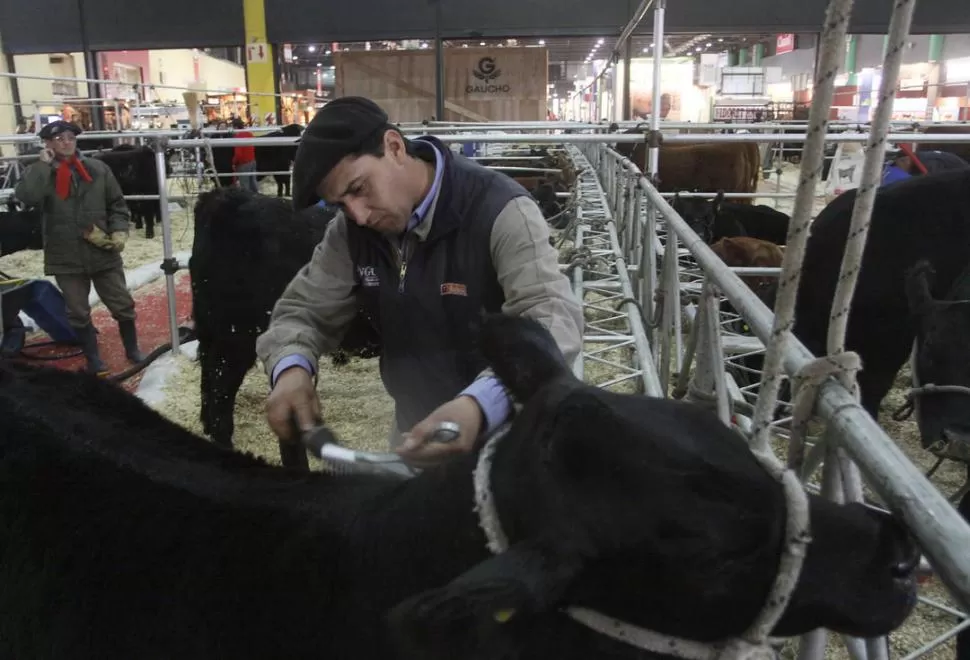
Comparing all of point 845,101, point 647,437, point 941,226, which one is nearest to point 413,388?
point 647,437

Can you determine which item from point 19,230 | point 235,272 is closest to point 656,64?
point 235,272

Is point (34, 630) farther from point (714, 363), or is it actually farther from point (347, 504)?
point (714, 363)

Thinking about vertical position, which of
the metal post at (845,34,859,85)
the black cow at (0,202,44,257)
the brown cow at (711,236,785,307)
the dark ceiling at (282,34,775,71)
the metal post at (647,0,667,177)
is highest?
the dark ceiling at (282,34,775,71)

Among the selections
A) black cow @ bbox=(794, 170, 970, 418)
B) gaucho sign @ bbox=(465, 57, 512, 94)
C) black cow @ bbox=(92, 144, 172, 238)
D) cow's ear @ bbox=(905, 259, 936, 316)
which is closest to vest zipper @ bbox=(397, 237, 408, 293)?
cow's ear @ bbox=(905, 259, 936, 316)

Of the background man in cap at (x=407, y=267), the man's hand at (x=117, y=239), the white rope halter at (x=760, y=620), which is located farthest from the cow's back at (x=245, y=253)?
the white rope halter at (x=760, y=620)

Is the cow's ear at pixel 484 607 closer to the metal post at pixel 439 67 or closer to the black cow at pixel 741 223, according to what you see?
the black cow at pixel 741 223

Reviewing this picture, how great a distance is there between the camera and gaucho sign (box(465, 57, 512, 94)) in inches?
724

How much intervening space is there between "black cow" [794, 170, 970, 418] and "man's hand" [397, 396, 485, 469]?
10.7 ft

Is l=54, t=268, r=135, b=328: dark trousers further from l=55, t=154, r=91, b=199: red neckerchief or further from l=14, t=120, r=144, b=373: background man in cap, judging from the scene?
l=55, t=154, r=91, b=199: red neckerchief

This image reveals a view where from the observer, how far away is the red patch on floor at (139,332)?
637cm

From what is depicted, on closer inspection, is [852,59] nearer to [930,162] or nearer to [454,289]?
[930,162]

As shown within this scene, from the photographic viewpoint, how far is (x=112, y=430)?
182 cm

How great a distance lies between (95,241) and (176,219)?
8348mm

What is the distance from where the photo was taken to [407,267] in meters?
2.13
